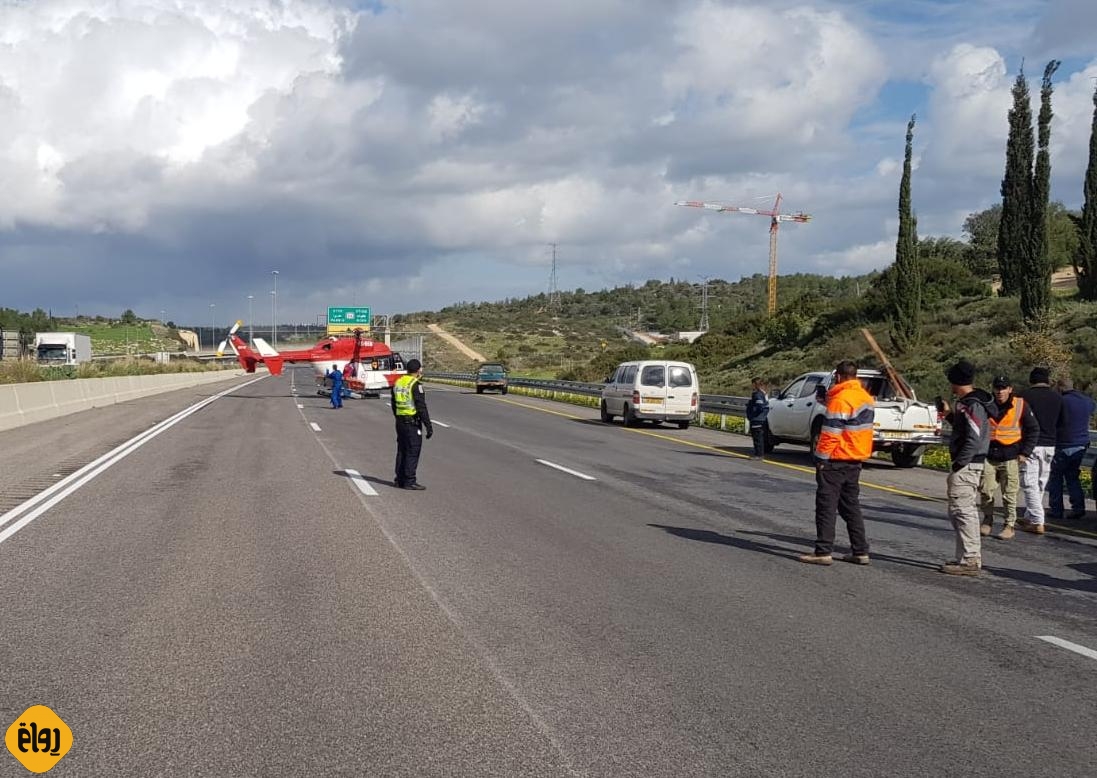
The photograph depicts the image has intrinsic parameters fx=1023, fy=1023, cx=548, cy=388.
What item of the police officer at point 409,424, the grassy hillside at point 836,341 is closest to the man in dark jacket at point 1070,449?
the police officer at point 409,424

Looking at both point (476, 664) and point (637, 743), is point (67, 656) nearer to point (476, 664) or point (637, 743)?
point (476, 664)

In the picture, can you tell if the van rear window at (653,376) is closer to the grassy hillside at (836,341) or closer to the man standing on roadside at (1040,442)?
the grassy hillside at (836,341)

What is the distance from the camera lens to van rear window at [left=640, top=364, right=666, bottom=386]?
28.3 meters

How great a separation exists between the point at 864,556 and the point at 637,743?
17.1 feet

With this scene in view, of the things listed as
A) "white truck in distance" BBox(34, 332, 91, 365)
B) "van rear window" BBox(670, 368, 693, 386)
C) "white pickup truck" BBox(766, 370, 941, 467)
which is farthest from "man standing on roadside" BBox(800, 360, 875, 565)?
"white truck in distance" BBox(34, 332, 91, 365)

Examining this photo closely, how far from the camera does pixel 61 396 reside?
31.6m

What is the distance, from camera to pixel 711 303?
153 m

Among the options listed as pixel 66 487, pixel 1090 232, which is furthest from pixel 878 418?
pixel 1090 232

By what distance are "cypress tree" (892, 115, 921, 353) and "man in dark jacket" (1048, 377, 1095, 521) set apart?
1309 inches

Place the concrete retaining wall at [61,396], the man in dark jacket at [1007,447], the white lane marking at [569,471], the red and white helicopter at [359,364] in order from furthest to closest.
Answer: the red and white helicopter at [359,364], the concrete retaining wall at [61,396], the white lane marking at [569,471], the man in dark jacket at [1007,447]

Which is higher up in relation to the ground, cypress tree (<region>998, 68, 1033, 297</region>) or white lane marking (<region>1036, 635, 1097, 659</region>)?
cypress tree (<region>998, 68, 1033, 297</region>)

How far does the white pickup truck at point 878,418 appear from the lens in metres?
18.3

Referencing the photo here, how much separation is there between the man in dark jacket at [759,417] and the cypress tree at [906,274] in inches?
1068

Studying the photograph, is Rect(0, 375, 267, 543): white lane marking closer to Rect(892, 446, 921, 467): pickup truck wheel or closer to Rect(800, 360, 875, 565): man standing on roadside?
Rect(800, 360, 875, 565): man standing on roadside
